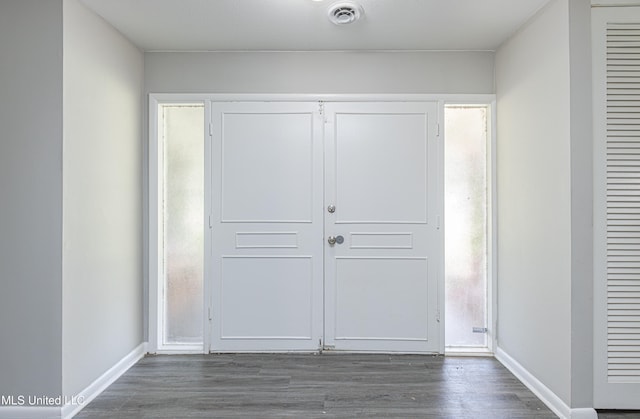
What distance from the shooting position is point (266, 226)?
351 cm

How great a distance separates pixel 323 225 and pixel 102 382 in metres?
1.94

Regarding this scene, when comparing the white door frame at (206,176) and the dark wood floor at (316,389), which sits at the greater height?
the white door frame at (206,176)

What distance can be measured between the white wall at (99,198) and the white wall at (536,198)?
9.54ft

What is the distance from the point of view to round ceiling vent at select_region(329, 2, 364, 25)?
2660 millimetres

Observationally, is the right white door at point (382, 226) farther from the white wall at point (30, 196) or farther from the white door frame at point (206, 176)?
the white wall at point (30, 196)

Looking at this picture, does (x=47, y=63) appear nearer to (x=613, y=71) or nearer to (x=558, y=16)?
(x=558, y=16)

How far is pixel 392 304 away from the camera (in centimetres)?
349

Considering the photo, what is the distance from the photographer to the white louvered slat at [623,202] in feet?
7.97

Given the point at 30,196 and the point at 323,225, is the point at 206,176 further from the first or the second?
the point at 30,196

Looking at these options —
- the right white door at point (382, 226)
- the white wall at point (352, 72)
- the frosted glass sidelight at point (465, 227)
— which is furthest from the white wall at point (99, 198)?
the frosted glass sidelight at point (465, 227)

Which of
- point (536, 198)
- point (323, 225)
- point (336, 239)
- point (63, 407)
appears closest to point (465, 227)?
point (536, 198)

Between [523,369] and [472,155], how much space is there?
1.71 meters

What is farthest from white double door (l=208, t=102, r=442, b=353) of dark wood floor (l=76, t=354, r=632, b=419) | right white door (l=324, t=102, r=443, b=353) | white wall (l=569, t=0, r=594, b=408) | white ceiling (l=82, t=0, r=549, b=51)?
white wall (l=569, t=0, r=594, b=408)

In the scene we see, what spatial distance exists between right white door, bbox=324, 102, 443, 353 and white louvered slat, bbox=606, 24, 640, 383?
1265 mm
